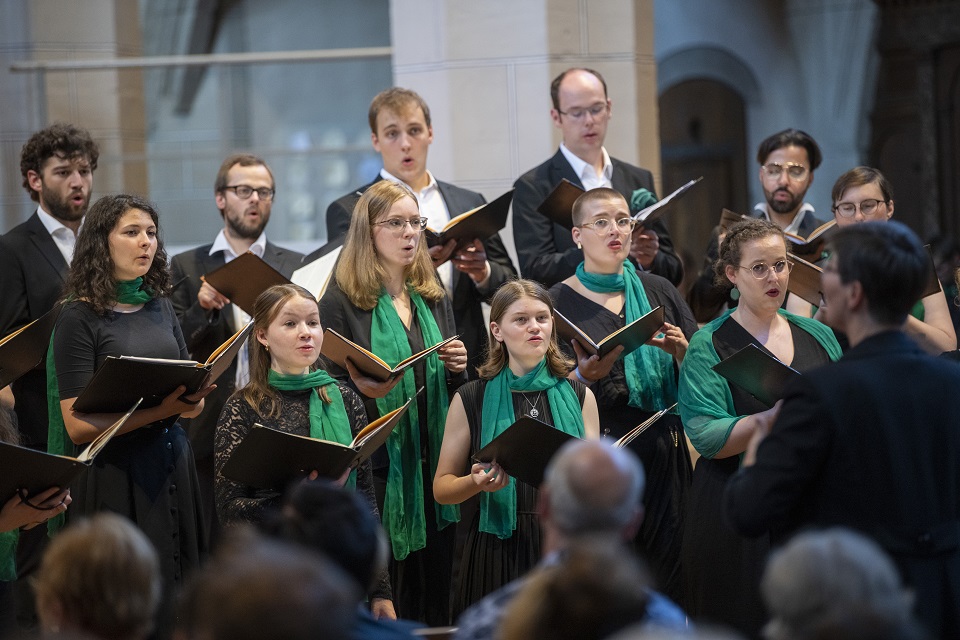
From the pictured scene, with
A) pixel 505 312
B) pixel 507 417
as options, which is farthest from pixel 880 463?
pixel 505 312

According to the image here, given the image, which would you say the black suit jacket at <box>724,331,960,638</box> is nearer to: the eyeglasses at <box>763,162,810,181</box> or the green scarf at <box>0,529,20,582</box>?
the green scarf at <box>0,529,20,582</box>

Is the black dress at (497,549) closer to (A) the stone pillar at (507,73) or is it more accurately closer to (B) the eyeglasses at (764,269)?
(B) the eyeglasses at (764,269)

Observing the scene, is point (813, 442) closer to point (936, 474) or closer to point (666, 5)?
point (936, 474)

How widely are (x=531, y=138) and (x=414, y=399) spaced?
229cm

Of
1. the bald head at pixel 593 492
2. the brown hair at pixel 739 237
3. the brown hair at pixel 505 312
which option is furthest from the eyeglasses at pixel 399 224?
the bald head at pixel 593 492

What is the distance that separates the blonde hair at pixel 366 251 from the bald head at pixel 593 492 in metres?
2.14

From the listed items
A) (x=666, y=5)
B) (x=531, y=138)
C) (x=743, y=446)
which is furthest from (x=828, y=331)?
(x=666, y=5)

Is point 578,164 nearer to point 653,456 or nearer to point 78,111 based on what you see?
point 653,456

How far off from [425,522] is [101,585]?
7.14 feet

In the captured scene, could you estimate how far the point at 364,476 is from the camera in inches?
147

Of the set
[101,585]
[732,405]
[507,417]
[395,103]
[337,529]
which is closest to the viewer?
[101,585]

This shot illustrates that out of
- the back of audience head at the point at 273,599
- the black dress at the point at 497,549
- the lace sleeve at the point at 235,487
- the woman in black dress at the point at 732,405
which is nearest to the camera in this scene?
the back of audience head at the point at 273,599

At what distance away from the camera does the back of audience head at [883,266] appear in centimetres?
250

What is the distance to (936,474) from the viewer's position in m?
2.56
